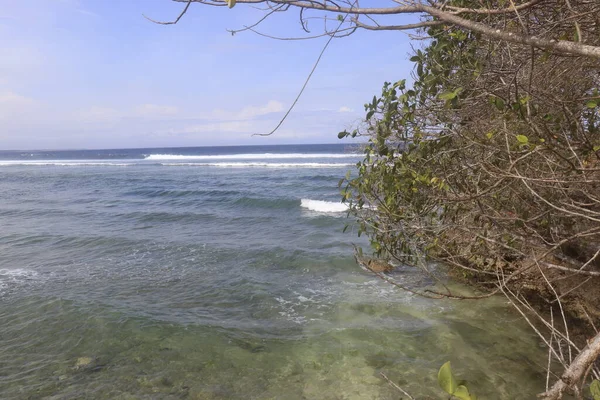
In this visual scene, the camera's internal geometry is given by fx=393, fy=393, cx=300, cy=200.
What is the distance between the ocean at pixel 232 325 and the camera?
13.8 feet

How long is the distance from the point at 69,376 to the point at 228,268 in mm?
4097

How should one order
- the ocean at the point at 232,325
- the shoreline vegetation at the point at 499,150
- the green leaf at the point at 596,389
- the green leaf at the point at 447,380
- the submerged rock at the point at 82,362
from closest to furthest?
the green leaf at the point at 447,380 < the green leaf at the point at 596,389 < the shoreline vegetation at the point at 499,150 < the ocean at the point at 232,325 < the submerged rock at the point at 82,362

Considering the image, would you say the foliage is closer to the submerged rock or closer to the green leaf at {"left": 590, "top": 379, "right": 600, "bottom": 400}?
the green leaf at {"left": 590, "top": 379, "right": 600, "bottom": 400}

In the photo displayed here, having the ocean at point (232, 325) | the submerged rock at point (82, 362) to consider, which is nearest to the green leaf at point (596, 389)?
the ocean at point (232, 325)

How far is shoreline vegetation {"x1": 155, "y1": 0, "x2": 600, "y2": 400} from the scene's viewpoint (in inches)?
101

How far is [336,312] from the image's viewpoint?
602 cm

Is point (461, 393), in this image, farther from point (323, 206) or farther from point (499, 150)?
point (323, 206)

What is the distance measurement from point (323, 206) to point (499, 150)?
1319 cm

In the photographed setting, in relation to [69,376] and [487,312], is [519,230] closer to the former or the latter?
[487,312]

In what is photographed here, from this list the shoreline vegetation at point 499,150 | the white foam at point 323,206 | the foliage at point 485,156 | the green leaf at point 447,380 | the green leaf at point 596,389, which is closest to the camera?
the green leaf at point 447,380

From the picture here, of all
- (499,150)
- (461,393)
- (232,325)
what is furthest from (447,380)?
(232,325)

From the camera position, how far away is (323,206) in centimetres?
1591

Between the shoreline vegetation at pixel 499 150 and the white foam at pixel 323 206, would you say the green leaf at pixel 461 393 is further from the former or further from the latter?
the white foam at pixel 323 206

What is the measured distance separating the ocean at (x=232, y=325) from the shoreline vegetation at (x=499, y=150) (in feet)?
2.62
